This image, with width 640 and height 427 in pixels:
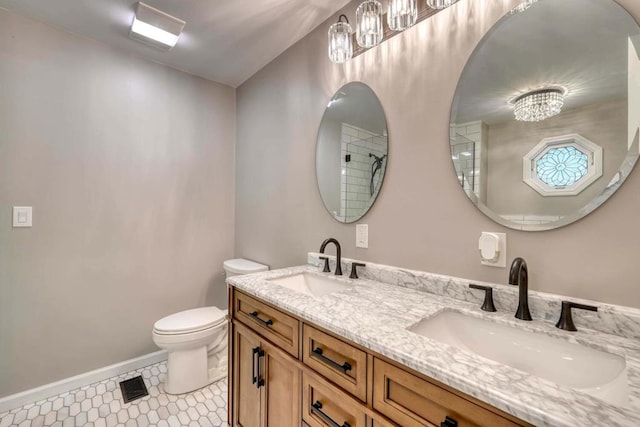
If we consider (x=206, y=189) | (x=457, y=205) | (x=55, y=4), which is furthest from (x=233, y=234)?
(x=457, y=205)

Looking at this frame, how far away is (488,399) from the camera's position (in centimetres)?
53

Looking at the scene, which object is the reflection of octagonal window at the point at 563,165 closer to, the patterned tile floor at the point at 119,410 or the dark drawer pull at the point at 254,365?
the dark drawer pull at the point at 254,365

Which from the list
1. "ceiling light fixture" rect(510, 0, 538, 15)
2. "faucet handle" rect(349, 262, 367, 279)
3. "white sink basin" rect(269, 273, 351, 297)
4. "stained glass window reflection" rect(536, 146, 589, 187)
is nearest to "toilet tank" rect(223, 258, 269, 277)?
"white sink basin" rect(269, 273, 351, 297)

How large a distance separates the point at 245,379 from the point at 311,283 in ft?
1.83

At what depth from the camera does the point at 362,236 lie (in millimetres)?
1516

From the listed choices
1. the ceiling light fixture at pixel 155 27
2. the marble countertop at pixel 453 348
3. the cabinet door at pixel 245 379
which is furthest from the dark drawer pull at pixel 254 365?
the ceiling light fixture at pixel 155 27

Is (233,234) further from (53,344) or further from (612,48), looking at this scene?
(612,48)

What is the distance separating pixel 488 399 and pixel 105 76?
2.74 m

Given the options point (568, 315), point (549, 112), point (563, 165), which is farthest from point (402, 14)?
point (568, 315)

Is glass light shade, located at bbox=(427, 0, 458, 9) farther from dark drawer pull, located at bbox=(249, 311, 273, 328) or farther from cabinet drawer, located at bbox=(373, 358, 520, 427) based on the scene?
dark drawer pull, located at bbox=(249, 311, 273, 328)

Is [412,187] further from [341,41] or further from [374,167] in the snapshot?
[341,41]

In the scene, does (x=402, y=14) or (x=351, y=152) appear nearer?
(x=402, y=14)

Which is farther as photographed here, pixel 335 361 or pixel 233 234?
pixel 233 234

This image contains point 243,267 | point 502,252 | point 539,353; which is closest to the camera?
point 539,353
